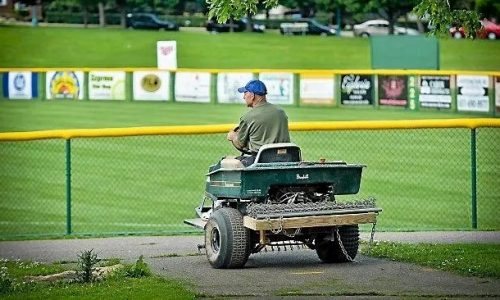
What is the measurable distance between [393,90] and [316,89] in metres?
2.68

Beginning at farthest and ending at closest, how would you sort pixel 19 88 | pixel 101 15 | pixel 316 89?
pixel 101 15 < pixel 19 88 < pixel 316 89

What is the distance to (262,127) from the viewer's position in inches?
533

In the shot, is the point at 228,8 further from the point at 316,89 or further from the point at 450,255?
the point at 316,89

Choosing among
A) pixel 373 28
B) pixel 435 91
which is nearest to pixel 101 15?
pixel 373 28

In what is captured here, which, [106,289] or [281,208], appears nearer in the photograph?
[106,289]

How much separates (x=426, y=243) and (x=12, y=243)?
5.17 metres

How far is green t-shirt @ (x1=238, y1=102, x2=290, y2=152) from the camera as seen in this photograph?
13.5 m

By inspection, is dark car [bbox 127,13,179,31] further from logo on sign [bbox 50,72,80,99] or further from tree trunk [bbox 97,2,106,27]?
logo on sign [bbox 50,72,80,99]

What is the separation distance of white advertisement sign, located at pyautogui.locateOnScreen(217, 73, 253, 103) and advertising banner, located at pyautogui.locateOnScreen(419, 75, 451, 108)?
553 centimetres

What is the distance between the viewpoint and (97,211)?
19.9 m

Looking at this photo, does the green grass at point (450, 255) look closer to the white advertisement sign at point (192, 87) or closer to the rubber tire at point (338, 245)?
the rubber tire at point (338, 245)

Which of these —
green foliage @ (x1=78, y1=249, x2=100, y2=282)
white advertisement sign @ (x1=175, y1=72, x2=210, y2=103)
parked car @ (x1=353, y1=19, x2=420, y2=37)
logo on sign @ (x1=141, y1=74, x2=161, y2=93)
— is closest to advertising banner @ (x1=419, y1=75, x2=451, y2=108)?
white advertisement sign @ (x1=175, y1=72, x2=210, y2=103)

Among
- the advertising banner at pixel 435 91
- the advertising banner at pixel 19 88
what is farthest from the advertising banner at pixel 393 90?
the advertising banner at pixel 19 88

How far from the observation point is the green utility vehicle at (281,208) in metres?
13.0
